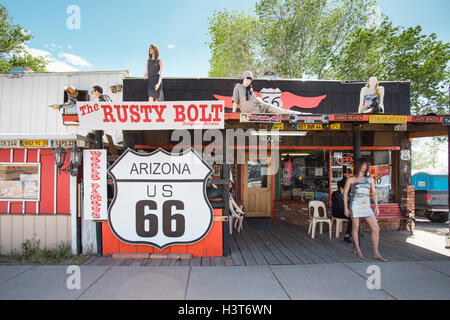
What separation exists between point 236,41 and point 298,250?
16.5 m

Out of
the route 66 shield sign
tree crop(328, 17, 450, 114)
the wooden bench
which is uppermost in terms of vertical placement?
tree crop(328, 17, 450, 114)

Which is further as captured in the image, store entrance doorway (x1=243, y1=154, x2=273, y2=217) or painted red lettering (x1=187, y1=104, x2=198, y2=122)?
store entrance doorway (x1=243, y1=154, x2=273, y2=217)

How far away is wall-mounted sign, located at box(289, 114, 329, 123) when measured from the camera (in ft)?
14.2

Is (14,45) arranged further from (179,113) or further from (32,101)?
(179,113)

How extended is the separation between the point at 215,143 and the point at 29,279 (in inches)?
206

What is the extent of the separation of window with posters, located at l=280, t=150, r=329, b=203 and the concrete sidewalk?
337 centimetres

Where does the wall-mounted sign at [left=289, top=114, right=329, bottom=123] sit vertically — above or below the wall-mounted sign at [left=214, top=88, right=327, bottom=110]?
below

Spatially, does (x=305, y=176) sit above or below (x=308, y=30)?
below

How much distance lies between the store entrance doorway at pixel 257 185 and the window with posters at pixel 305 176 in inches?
18.9

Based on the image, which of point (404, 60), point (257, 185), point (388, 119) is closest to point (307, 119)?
point (388, 119)

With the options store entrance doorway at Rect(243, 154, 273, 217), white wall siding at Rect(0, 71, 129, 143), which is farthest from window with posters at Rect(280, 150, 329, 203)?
white wall siding at Rect(0, 71, 129, 143)

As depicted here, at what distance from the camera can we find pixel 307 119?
4.38m

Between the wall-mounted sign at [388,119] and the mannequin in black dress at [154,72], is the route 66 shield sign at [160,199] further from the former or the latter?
the wall-mounted sign at [388,119]

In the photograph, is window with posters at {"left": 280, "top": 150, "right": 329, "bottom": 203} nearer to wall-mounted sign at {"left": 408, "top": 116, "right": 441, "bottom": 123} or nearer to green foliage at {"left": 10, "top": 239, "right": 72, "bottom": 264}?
wall-mounted sign at {"left": 408, "top": 116, "right": 441, "bottom": 123}
